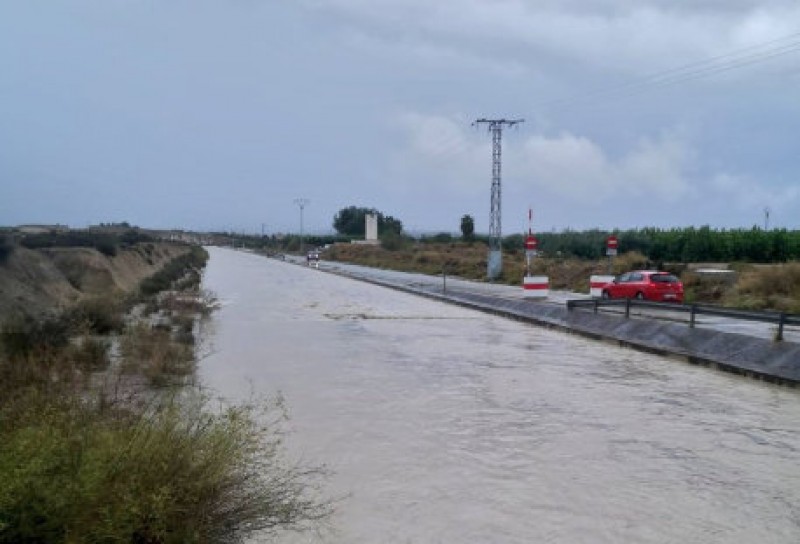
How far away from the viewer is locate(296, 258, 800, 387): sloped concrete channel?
1570cm

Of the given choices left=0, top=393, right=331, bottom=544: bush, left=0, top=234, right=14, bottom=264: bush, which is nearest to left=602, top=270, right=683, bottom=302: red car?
left=0, top=234, right=14, bottom=264: bush

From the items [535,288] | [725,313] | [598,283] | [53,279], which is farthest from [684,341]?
[53,279]

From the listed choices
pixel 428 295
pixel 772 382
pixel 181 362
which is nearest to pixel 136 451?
pixel 181 362

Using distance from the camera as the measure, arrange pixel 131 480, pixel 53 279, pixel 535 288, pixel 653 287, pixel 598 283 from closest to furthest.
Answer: pixel 131 480 → pixel 653 287 → pixel 598 283 → pixel 535 288 → pixel 53 279

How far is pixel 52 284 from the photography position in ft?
114

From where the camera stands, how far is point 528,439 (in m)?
10.7

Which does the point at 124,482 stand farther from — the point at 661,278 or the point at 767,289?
the point at 767,289

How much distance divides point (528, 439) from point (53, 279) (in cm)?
2999

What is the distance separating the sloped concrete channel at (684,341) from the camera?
15.7m

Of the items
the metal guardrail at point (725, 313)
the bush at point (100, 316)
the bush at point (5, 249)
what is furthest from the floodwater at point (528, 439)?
the bush at point (5, 249)

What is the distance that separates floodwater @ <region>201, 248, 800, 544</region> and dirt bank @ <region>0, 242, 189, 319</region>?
9.33 metres

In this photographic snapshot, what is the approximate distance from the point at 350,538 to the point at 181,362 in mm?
10045

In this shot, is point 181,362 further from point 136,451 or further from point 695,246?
point 695,246

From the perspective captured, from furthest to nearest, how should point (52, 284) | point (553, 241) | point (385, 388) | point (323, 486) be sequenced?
point (553, 241), point (52, 284), point (385, 388), point (323, 486)
